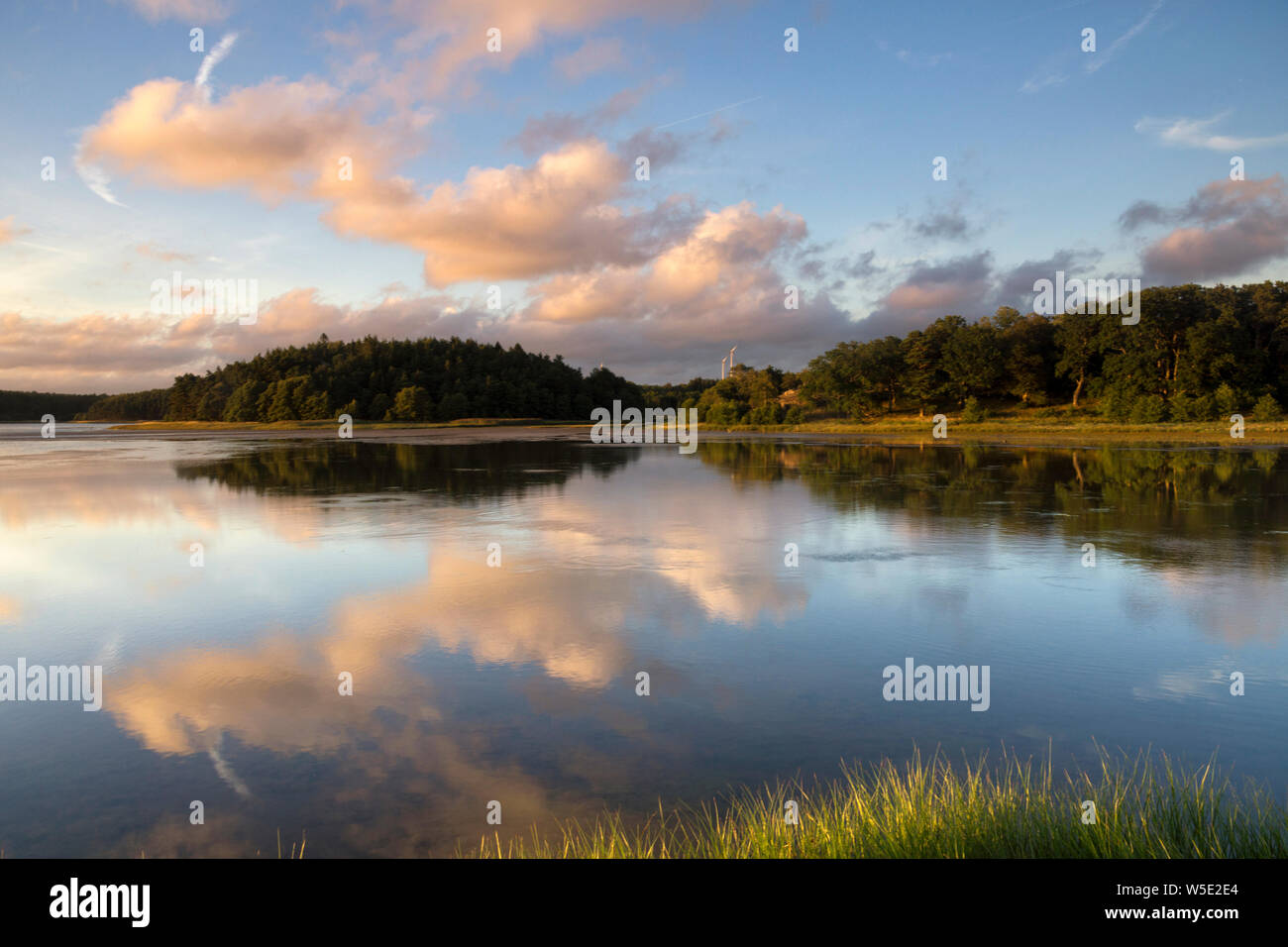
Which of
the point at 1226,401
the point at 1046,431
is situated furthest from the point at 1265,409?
the point at 1046,431

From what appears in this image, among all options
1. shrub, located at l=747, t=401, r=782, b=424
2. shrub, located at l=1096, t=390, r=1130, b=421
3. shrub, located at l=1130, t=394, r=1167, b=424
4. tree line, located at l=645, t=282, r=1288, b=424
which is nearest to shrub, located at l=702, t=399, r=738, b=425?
tree line, located at l=645, t=282, r=1288, b=424

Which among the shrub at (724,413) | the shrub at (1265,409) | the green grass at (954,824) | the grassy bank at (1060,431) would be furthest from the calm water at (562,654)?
the shrub at (724,413)

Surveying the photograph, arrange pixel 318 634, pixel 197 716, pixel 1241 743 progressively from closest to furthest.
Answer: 1. pixel 1241 743
2. pixel 197 716
3. pixel 318 634

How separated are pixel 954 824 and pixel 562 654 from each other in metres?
4.42

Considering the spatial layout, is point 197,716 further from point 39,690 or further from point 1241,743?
point 1241,743

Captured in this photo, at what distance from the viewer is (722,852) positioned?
382 cm

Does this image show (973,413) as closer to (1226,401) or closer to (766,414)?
(1226,401)

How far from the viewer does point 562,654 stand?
773 centimetres

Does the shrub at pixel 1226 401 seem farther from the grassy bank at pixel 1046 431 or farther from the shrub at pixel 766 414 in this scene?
the shrub at pixel 766 414

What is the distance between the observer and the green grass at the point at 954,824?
3879mm

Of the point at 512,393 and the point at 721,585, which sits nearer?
the point at 721,585

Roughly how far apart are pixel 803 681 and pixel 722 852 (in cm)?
327

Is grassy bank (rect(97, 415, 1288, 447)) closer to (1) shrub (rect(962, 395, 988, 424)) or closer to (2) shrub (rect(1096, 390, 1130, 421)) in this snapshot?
(1) shrub (rect(962, 395, 988, 424))
